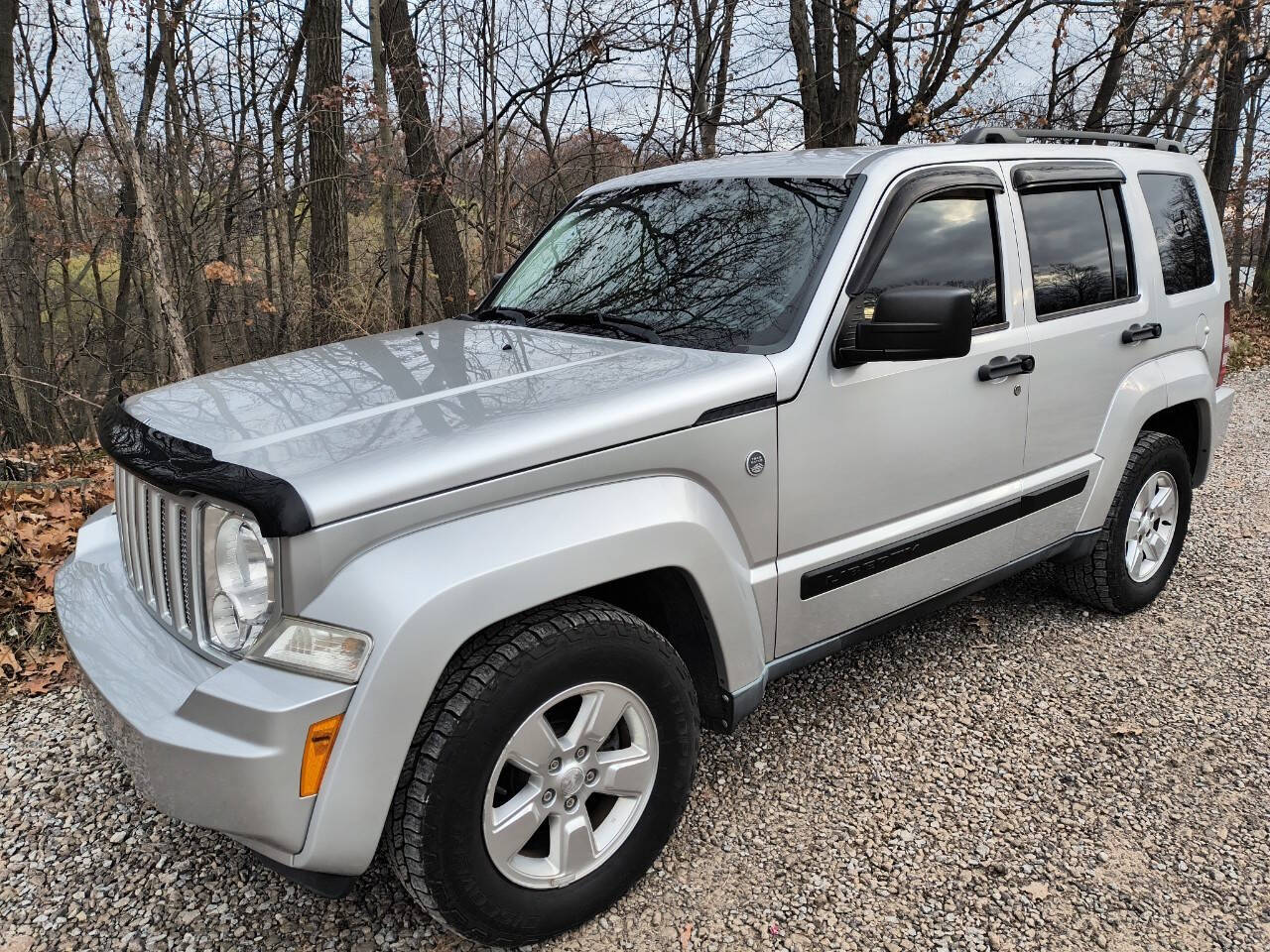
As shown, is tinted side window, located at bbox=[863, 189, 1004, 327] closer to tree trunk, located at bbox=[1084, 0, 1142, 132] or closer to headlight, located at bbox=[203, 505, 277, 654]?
headlight, located at bbox=[203, 505, 277, 654]

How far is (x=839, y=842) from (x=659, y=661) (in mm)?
882

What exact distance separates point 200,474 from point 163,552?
340 mm

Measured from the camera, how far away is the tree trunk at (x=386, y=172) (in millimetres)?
7617

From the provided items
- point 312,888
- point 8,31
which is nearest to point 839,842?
point 312,888

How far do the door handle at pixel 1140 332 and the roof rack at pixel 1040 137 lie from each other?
0.82 meters

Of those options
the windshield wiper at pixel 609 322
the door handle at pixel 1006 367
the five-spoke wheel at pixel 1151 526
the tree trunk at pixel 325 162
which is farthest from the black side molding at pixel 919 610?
the tree trunk at pixel 325 162

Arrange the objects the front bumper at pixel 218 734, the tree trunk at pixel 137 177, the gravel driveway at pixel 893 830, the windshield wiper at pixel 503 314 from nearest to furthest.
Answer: the front bumper at pixel 218 734 → the gravel driveway at pixel 893 830 → the windshield wiper at pixel 503 314 → the tree trunk at pixel 137 177

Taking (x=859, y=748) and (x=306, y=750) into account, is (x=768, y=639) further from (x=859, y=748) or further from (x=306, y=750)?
(x=306, y=750)

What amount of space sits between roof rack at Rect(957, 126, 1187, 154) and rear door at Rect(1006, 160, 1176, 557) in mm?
184

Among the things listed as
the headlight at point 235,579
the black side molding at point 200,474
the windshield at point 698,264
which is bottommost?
the headlight at point 235,579

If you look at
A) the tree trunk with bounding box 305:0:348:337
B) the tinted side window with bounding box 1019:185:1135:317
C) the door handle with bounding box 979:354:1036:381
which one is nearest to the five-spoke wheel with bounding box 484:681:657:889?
the door handle with bounding box 979:354:1036:381

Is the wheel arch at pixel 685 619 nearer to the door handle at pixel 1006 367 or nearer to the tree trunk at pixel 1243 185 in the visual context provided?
the door handle at pixel 1006 367

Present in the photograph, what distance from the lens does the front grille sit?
1.99 meters

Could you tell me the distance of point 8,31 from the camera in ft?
32.5
